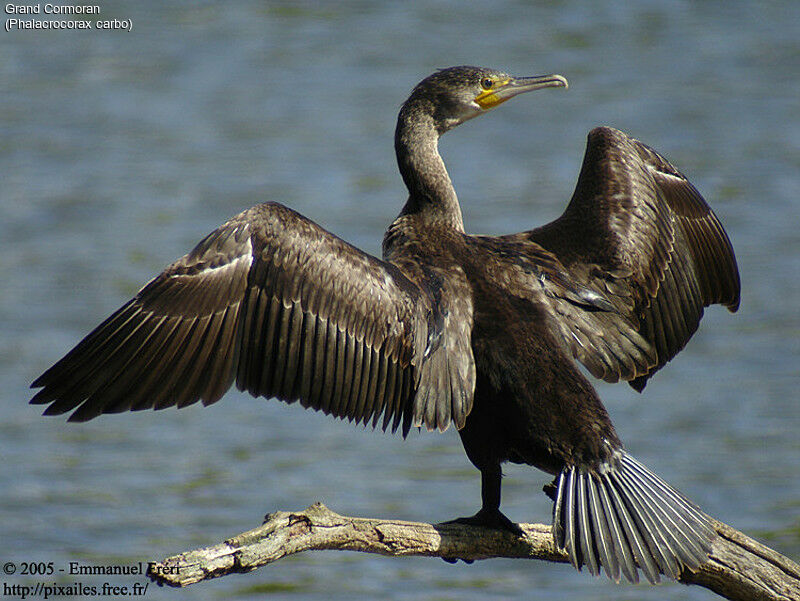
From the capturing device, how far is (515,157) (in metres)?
14.7

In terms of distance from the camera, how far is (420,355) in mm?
5492

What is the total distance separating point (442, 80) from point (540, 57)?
10.1 meters

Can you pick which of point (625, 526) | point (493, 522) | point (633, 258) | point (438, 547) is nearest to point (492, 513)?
point (493, 522)

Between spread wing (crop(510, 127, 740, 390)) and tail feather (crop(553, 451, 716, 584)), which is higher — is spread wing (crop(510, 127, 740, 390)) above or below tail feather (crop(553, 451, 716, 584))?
above

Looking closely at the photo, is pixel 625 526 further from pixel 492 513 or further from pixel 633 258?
pixel 633 258

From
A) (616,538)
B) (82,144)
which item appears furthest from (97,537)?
(82,144)

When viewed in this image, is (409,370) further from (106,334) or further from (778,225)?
(778,225)

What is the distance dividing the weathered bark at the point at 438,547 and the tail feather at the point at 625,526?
0.24m

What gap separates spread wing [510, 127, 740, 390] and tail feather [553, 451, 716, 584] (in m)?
0.54

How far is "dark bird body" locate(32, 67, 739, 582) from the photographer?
526 centimetres

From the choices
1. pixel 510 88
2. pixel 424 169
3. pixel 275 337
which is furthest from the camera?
pixel 510 88

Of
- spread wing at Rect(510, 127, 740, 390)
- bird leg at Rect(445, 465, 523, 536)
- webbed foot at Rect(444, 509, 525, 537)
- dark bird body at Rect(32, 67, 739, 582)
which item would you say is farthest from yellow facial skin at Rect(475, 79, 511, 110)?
webbed foot at Rect(444, 509, 525, 537)

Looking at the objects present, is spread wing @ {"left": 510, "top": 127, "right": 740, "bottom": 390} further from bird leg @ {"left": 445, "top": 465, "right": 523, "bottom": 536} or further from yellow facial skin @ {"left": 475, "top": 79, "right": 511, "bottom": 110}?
bird leg @ {"left": 445, "top": 465, "right": 523, "bottom": 536}

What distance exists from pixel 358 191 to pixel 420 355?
27.4 feet
